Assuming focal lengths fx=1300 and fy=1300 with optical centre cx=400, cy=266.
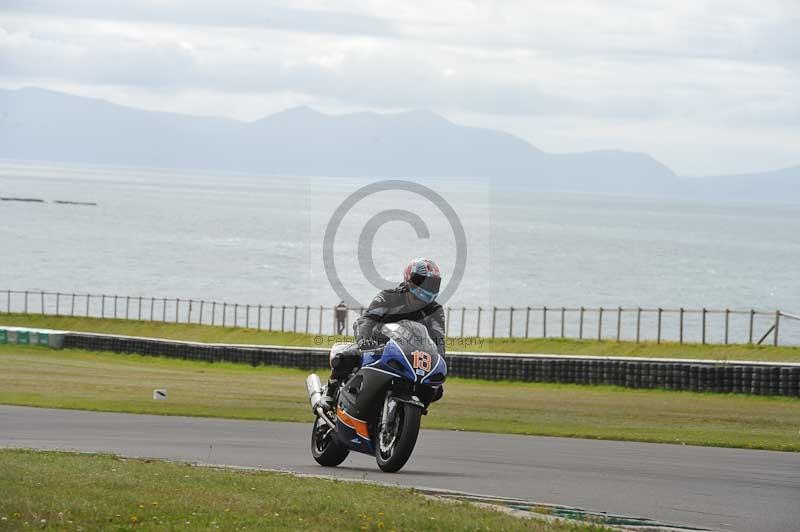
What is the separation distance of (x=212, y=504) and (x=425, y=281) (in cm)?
370

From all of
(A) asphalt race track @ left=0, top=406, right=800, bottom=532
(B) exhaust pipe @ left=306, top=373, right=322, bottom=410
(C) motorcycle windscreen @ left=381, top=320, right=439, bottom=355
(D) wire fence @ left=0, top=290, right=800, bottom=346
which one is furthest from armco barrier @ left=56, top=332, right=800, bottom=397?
(D) wire fence @ left=0, top=290, right=800, bottom=346

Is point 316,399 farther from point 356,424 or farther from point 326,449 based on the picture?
point 356,424

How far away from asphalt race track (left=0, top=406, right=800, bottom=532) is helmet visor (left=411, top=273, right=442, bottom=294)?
6.16ft

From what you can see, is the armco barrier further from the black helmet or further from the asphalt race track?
the black helmet

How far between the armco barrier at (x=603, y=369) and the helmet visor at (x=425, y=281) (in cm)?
2033

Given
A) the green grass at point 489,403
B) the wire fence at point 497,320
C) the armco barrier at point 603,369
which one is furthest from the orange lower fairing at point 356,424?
the wire fence at point 497,320

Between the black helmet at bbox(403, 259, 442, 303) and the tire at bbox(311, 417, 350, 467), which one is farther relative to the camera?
the tire at bbox(311, 417, 350, 467)

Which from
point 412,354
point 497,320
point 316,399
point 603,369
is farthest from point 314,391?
point 497,320

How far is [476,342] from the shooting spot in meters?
53.9

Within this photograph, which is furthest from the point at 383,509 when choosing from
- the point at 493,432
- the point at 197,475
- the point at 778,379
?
the point at 778,379

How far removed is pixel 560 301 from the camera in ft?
406

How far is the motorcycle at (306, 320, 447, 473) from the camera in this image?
41.1ft

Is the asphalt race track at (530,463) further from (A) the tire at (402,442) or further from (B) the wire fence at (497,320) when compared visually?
(B) the wire fence at (497,320)

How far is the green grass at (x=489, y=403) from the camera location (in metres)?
22.0
